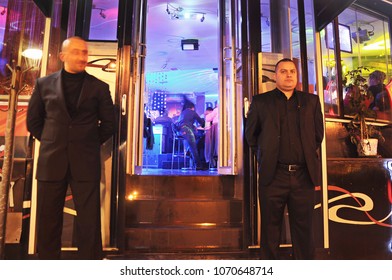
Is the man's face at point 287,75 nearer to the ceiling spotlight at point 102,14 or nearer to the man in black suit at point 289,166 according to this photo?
the man in black suit at point 289,166

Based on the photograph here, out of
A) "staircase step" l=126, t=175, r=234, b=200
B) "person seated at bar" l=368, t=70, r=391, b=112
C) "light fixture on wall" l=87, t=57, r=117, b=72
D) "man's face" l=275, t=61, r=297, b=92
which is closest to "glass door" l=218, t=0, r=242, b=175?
"staircase step" l=126, t=175, r=234, b=200

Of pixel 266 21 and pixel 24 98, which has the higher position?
pixel 266 21

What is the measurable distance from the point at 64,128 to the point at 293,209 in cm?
162

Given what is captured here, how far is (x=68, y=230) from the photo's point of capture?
2406mm

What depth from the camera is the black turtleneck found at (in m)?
1.87

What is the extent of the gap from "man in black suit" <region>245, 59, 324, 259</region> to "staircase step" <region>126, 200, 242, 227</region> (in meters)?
0.73

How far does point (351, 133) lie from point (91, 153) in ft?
8.73

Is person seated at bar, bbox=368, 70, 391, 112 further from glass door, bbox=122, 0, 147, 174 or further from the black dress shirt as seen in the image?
glass door, bbox=122, 0, 147, 174

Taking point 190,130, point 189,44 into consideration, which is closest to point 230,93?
point 190,130

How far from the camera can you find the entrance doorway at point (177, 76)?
5402 mm

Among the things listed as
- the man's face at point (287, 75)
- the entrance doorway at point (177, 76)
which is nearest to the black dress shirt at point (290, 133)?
the man's face at point (287, 75)
